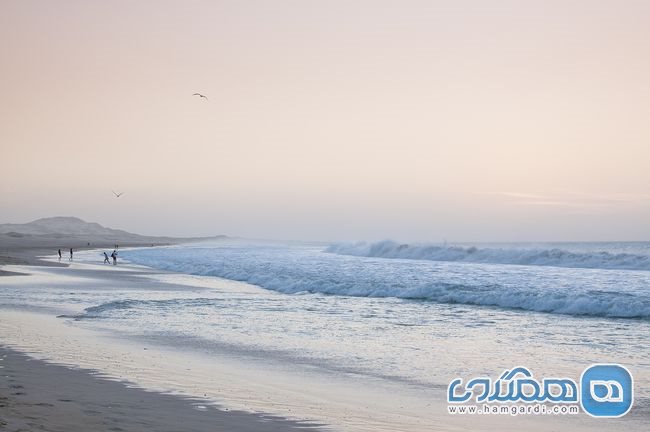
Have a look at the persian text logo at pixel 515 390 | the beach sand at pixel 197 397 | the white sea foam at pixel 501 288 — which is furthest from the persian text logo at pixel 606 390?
the white sea foam at pixel 501 288

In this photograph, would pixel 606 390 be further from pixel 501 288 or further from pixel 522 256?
pixel 522 256

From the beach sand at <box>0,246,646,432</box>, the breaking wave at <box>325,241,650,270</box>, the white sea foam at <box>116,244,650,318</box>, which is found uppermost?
the breaking wave at <box>325,241,650,270</box>

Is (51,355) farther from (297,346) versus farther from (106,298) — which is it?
(106,298)

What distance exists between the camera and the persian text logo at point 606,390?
860 centimetres

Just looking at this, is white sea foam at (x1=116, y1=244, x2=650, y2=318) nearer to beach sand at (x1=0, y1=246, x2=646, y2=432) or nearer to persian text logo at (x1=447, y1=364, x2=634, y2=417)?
persian text logo at (x1=447, y1=364, x2=634, y2=417)

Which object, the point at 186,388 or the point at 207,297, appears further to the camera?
the point at 207,297

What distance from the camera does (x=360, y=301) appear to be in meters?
23.0

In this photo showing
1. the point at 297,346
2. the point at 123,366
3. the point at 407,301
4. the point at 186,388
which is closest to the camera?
the point at 186,388

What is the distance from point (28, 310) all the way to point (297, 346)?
914cm

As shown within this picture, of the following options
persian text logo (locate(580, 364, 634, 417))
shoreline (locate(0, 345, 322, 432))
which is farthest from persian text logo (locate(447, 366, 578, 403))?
shoreline (locate(0, 345, 322, 432))

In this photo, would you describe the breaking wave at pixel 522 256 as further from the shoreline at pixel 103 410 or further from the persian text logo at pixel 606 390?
the shoreline at pixel 103 410

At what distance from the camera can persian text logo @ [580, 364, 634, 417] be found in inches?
339

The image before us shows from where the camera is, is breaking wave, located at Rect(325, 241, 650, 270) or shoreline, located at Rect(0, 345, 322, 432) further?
breaking wave, located at Rect(325, 241, 650, 270)

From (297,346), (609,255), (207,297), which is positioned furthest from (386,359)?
(609,255)
